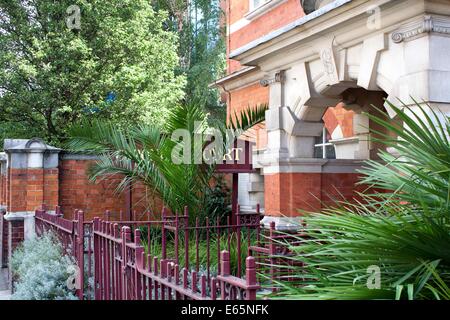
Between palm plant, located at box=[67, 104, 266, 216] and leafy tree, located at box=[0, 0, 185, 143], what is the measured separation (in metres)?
3.47

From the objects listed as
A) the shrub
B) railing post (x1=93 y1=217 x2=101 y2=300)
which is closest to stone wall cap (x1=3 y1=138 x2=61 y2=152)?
the shrub

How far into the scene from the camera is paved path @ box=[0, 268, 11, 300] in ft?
20.8

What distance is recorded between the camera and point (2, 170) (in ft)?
31.3

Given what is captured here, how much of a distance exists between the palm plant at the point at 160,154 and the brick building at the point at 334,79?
134cm

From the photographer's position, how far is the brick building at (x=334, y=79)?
4.68 metres

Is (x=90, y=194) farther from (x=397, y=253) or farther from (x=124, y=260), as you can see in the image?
(x=397, y=253)

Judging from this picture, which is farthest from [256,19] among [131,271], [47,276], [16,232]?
[131,271]

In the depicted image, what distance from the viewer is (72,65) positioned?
39.5 feet

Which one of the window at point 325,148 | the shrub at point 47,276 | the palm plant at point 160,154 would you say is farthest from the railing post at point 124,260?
→ the window at point 325,148

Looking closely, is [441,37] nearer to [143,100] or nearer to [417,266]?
[417,266]

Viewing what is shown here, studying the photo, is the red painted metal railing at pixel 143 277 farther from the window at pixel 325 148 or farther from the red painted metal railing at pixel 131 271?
the window at pixel 325 148

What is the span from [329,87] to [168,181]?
3.25 metres
